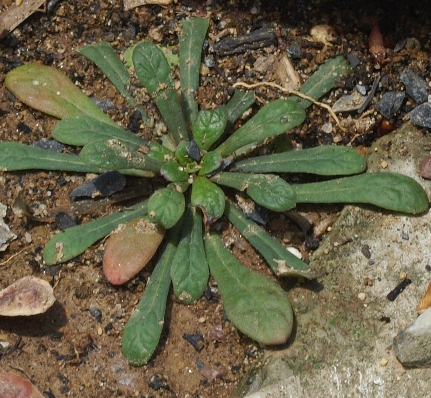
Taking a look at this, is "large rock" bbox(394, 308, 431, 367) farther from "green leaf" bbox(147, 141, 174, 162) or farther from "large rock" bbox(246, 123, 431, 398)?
"green leaf" bbox(147, 141, 174, 162)

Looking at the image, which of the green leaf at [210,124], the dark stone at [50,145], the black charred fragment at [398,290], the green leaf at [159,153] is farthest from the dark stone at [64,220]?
the black charred fragment at [398,290]

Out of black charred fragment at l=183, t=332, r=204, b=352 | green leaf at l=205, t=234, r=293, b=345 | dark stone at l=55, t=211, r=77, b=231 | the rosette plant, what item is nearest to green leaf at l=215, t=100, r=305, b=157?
the rosette plant

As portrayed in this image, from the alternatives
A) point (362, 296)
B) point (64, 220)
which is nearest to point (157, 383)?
point (64, 220)

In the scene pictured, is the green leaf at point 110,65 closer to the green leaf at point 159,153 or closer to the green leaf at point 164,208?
the green leaf at point 159,153

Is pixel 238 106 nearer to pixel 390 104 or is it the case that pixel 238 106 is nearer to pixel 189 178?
pixel 189 178

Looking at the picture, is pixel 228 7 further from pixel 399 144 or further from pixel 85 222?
pixel 85 222

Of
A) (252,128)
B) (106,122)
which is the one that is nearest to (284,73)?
(252,128)

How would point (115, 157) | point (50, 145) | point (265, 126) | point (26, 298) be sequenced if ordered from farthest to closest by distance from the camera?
point (50, 145)
point (265, 126)
point (26, 298)
point (115, 157)
